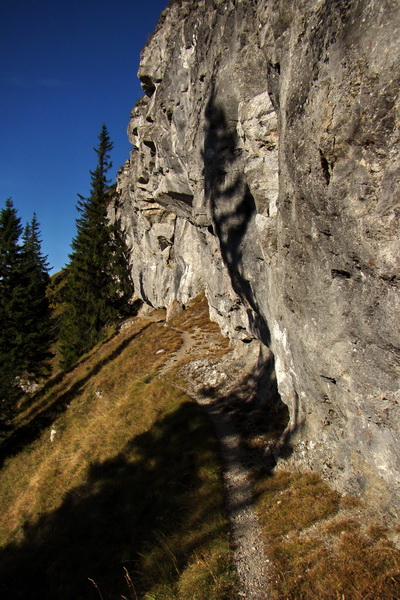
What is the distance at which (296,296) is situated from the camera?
9.13 metres

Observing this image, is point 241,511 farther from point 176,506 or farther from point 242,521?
point 176,506

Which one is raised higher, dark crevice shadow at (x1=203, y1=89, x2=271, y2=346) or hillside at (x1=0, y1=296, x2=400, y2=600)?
dark crevice shadow at (x1=203, y1=89, x2=271, y2=346)

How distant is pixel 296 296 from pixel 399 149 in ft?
14.4

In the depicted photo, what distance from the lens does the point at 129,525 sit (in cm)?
1087

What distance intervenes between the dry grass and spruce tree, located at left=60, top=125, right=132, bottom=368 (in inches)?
1382

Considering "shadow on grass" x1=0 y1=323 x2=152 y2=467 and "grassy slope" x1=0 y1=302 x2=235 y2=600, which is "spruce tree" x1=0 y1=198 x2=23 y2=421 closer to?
"shadow on grass" x1=0 y1=323 x2=152 y2=467

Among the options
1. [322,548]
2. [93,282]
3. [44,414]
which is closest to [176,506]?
[322,548]

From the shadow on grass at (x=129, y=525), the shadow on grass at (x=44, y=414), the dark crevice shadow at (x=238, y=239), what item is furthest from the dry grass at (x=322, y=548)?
the shadow on grass at (x=44, y=414)

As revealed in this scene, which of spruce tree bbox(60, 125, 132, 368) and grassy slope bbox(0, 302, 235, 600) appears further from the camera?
spruce tree bbox(60, 125, 132, 368)

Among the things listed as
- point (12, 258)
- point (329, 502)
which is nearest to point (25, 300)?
point (12, 258)

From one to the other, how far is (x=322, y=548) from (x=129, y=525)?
6.86 m

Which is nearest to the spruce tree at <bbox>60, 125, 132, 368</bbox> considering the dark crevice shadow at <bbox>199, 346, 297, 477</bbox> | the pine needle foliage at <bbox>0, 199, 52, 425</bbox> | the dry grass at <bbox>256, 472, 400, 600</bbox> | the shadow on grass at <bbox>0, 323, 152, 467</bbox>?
the pine needle foliage at <bbox>0, 199, 52, 425</bbox>

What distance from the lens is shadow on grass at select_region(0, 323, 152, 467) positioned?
80.1 ft

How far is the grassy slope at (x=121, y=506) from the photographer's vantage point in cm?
793
